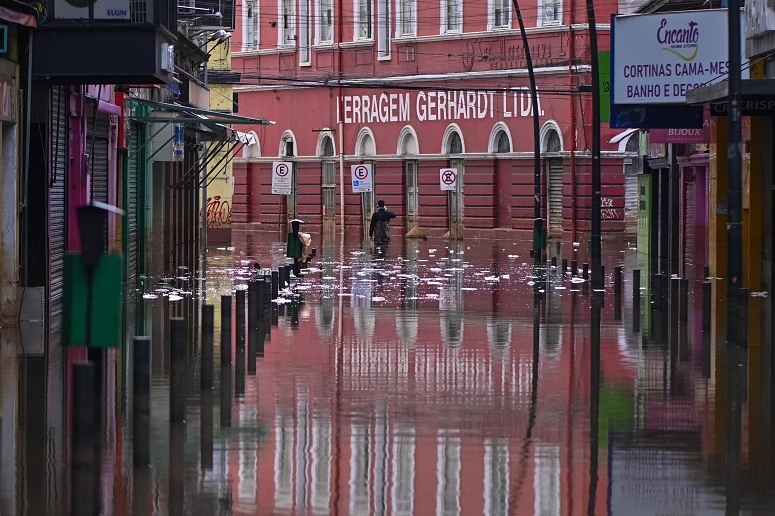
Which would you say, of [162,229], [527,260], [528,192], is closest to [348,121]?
[528,192]

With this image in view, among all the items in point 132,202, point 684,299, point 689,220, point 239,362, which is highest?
point 132,202

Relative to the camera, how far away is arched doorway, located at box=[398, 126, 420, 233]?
60.4 metres

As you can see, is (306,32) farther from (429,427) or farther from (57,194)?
(429,427)

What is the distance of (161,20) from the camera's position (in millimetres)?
20547

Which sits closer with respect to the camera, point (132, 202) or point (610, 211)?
point (132, 202)

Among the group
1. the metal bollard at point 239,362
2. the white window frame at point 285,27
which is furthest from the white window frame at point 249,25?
the metal bollard at point 239,362

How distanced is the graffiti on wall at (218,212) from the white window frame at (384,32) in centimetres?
1083

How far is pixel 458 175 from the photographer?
192ft

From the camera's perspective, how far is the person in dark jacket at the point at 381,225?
49.2m

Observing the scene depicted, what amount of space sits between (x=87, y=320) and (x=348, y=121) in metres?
54.3

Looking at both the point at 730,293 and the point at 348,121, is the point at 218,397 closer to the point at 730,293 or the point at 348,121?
the point at 730,293

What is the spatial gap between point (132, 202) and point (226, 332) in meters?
16.3

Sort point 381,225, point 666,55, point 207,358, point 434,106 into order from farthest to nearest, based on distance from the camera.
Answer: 1. point 434,106
2. point 381,225
3. point 666,55
4. point 207,358

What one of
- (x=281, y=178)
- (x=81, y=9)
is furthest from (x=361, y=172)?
(x=81, y=9)
